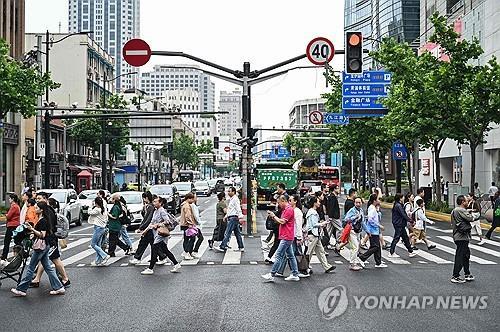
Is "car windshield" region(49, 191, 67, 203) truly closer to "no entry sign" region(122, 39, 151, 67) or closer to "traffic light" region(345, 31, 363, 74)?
"no entry sign" region(122, 39, 151, 67)

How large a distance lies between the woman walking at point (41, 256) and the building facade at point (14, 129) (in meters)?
37.7

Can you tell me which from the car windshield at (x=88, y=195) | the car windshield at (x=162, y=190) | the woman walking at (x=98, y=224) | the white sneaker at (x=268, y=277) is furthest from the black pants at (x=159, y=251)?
the car windshield at (x=88, y=195)

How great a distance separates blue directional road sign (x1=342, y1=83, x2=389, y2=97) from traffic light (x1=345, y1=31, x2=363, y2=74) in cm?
2152

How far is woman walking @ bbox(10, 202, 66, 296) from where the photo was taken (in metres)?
13.1

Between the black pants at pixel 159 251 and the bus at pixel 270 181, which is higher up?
the bus at pixel 270 181

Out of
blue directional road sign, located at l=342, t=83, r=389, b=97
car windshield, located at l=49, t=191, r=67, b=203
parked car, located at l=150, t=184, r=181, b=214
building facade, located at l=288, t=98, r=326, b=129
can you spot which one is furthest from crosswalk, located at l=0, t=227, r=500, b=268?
building facade, located at l=288, t=98, r=326, b=129

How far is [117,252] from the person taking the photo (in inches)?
830

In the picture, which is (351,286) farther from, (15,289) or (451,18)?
(451,18)

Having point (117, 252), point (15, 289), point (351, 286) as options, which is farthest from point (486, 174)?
point (15, 289)

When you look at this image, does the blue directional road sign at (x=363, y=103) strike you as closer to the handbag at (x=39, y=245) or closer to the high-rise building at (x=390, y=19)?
the handbag at (x=39, y=245)

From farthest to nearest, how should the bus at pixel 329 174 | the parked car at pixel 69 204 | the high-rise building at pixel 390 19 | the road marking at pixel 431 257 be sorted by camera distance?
the high-rise building at pixel 390 19, the bus at pixel 329 174, the parked car at pixel 69 204, the road marking at pixel 431 257

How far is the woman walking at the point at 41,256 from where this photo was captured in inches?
514

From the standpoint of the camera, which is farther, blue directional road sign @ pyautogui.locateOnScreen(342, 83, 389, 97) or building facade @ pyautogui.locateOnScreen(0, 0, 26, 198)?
building facade @ pyautogui.locateOnScreen(0, 0, 26, 198)

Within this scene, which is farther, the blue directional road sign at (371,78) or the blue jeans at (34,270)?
the blue directional road sign at (371,78)
